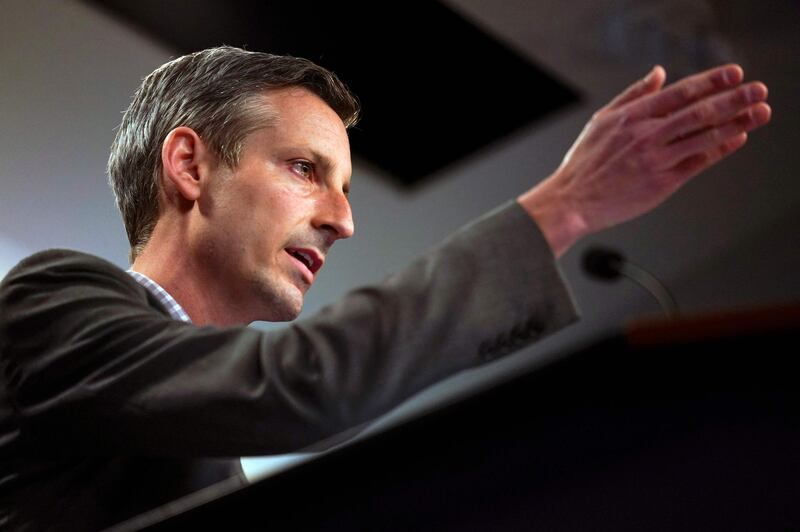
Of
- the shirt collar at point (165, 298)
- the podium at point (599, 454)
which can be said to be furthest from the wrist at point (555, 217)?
the shirt collar at point (165, 298)

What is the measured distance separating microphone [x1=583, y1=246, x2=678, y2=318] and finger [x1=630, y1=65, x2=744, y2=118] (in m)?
1.37

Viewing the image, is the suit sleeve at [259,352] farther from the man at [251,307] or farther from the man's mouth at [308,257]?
the man's mouth at [308,257]

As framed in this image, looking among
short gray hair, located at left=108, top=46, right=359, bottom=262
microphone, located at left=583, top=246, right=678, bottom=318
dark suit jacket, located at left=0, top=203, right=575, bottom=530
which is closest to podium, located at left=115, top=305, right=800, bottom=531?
dark suit jacket, located at left=0, top=203, right=575, bottom=530

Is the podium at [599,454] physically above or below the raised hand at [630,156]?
below

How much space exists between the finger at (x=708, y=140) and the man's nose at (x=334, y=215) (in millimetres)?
553

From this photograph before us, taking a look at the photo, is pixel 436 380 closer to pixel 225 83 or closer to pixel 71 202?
pixel 225 83

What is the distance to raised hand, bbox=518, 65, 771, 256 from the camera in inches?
31.5

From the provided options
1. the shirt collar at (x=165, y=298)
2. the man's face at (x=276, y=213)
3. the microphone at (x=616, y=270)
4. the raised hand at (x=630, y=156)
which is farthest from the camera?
the microphone at (x=616, y=270)

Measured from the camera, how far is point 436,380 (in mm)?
815

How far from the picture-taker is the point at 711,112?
837mm

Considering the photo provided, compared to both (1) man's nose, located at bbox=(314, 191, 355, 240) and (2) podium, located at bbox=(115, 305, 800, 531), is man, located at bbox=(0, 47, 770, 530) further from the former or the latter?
(2) podium, located at bbox=(115, 305, 800, 531)

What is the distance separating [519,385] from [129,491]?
574 millimetres

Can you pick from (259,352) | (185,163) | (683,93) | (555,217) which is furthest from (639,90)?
(185,163)

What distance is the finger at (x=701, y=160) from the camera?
859 millimetres
